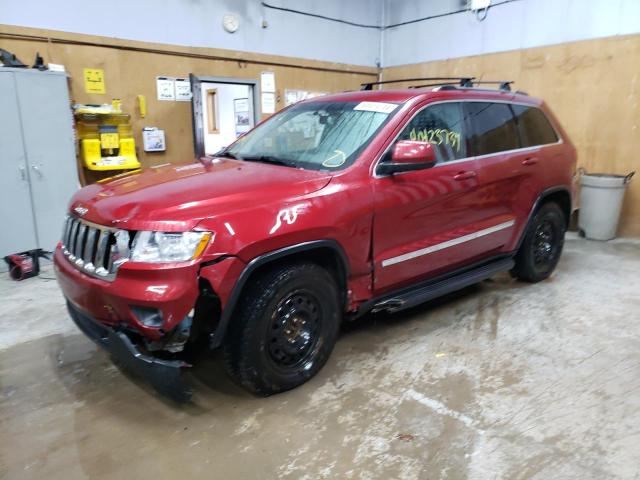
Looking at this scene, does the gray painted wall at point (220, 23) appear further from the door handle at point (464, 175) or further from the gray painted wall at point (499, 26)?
the door handle at point (464, 175)

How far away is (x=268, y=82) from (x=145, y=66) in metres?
1.92

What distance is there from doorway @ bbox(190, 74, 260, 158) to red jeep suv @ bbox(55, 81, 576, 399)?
7.64 feet

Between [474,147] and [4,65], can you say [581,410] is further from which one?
[4,65]

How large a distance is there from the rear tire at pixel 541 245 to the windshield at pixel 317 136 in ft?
6.27

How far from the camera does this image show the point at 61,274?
247cm

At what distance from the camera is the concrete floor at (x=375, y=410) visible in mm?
2045

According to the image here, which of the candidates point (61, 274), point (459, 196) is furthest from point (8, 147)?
point (459, 196)

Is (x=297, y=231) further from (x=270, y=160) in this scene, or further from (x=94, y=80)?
(x=94, y=80)

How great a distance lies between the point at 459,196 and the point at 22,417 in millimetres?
2889

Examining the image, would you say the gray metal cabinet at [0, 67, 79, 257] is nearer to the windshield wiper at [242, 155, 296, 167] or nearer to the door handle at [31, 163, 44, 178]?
the door handle at [31, 163, 44, 178]

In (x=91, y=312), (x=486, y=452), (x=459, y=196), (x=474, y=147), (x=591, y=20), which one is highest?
(x=591, y=20)

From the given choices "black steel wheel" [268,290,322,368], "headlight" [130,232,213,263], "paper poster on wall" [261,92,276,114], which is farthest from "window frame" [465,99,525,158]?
"paper poster on wall" [261,92,276,114]

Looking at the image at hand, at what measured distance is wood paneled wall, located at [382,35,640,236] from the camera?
5809 millimetres

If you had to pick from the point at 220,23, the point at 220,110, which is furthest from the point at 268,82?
the point at 220,110
